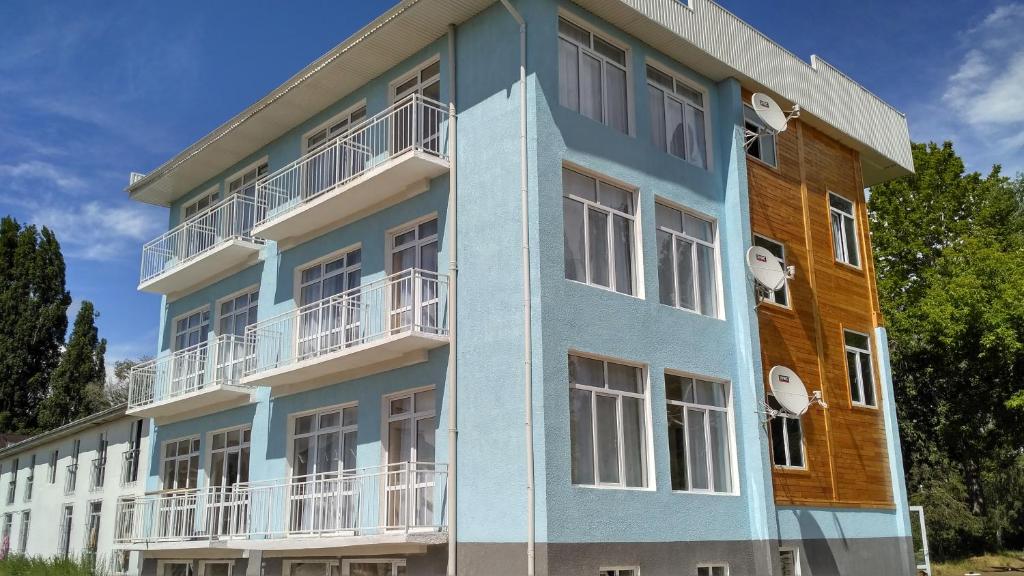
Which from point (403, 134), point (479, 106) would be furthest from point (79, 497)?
point (479, 106)

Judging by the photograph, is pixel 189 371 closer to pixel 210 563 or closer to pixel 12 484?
pixel 210 563

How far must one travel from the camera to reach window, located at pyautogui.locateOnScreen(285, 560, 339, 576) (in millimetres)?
15656

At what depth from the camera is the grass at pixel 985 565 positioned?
30867mm

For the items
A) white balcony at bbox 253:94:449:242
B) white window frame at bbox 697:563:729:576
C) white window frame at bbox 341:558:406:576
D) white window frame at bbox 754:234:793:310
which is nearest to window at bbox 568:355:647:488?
white window frame at bbox 697:563:729:576

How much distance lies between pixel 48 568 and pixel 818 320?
1848cm

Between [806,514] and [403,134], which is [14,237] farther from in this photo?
[806,514]

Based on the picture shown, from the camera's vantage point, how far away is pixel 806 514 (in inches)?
631

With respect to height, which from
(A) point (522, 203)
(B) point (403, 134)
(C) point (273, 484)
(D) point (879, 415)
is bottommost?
(C) point (273, 484)

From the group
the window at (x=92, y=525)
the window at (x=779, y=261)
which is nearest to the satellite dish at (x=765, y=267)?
the window at (x=779, y=261)

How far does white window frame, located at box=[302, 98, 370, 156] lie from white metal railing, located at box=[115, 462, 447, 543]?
666cm

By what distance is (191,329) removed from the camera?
22453mm

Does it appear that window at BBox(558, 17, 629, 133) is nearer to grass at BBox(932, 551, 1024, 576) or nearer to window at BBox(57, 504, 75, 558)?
grass at BBox(932, 551, 1024, 576)

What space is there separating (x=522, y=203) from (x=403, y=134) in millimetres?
3987

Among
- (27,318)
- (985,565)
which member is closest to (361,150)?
(985,565)
